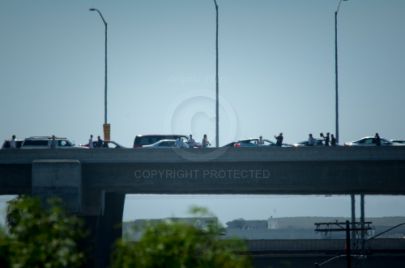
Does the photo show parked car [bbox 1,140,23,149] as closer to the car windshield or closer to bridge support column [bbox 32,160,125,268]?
the car windshield

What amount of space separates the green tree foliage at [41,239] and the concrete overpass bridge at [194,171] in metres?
31.9

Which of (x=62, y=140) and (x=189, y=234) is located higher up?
(x=62, y=140)

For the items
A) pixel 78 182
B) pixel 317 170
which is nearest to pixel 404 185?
pixel 317 170

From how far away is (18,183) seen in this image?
5784 centimetres

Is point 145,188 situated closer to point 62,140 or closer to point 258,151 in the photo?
point 258,151

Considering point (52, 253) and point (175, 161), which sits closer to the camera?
point (52, 253)

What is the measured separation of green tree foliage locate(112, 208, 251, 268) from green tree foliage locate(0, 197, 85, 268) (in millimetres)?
1322

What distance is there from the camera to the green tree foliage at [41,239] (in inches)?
867

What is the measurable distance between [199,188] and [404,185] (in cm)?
1203

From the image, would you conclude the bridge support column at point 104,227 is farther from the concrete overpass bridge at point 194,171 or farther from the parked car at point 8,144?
the parked car at point 8,144

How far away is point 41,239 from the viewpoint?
22.5 m

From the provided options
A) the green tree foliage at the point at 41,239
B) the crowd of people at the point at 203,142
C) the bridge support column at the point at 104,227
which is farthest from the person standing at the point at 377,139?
the green tree foliage at the point at 41,239

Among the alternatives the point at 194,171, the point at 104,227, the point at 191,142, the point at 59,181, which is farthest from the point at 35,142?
the point at 194,171

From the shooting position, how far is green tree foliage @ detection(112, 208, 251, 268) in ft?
68.5
